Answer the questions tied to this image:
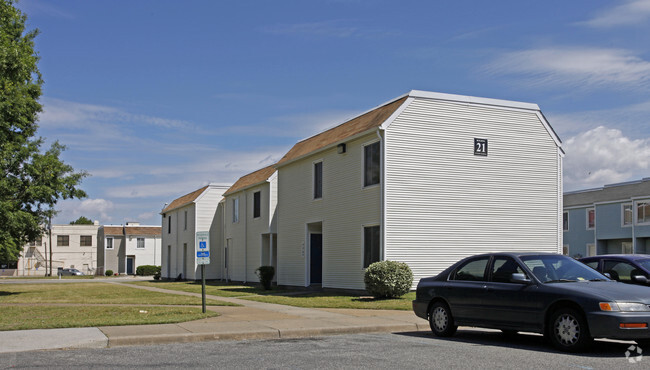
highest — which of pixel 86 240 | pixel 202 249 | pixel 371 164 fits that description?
pixel 371 164

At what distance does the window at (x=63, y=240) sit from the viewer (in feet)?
274

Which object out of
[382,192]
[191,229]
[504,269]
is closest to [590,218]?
[191,229]

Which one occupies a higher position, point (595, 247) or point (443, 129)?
point (443, 129)

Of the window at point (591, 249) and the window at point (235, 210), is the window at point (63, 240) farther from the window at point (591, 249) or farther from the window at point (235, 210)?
the window at point (591, 249)

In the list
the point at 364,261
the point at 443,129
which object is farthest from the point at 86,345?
the point at 443,129

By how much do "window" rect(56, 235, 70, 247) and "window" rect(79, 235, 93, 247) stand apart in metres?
1.55

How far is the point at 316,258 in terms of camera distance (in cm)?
2825

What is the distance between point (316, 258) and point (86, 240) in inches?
2526

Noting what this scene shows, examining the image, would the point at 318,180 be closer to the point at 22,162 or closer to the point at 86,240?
the point at 22,162

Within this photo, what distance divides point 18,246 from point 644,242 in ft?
127

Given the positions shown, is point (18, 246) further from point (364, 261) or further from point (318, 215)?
point (364, 261)

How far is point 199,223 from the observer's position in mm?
43594

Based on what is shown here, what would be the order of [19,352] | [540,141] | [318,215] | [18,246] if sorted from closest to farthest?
[19,352] → [540,141] → [318,215] → [18,246]

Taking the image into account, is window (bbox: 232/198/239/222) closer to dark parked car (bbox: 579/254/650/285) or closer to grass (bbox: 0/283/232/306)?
grass (bbox: 0/283/232/306)
